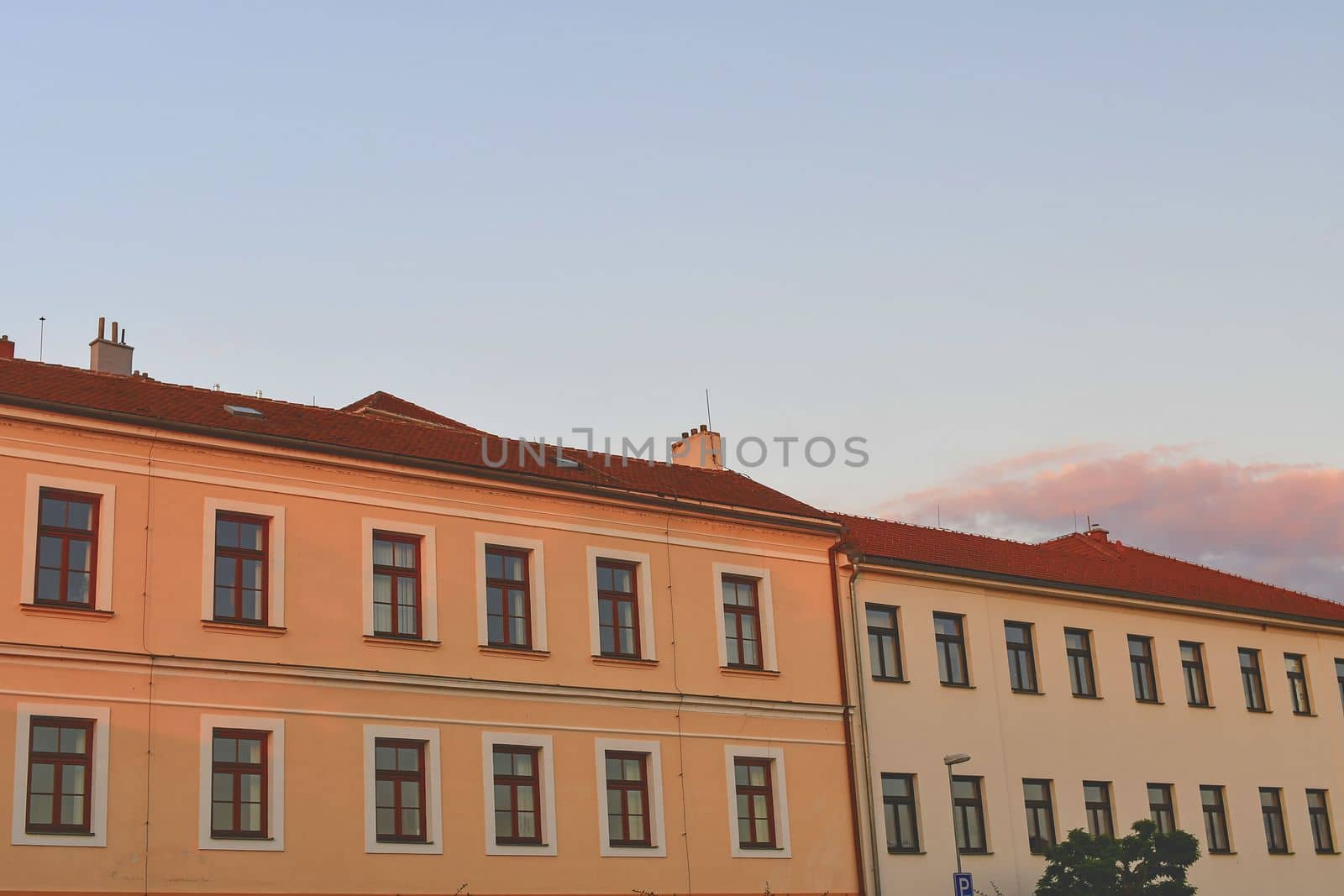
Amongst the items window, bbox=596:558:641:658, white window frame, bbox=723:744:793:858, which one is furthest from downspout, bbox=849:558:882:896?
window, bbox=596:558:641:658

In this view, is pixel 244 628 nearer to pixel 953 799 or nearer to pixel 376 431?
pixel 376 431

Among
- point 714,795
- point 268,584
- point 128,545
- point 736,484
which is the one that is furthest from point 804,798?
point 128,545

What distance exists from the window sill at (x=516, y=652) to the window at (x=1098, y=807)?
51.9 ft

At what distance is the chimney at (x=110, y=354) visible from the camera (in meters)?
35.3

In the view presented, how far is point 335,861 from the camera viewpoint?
28922 millimetres

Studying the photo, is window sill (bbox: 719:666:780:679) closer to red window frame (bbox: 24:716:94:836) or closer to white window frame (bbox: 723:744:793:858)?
white window frame (bbox: 723:744:793:858)

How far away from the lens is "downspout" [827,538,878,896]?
36188 mm

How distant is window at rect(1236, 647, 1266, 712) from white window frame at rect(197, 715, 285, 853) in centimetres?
2873

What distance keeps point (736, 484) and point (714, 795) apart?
369 inches

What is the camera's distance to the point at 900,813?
3762 cm

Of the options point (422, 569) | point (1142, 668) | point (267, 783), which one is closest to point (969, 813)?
point (1142, 668)

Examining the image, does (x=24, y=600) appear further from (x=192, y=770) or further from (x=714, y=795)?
(x=714, y=795)

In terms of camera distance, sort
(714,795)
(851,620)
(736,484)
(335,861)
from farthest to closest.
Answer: (736,484)
(851,620)
(714,795)
(335,861)

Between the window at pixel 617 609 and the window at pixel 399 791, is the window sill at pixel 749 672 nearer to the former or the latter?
the window at pixel 617 609
